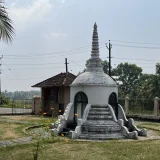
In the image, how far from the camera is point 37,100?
989 inches

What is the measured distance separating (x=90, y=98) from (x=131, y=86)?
42985 mm

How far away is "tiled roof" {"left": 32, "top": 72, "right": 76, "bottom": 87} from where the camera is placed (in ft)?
78.3

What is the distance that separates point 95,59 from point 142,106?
10524mm

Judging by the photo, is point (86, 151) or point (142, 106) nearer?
point (86, 151)

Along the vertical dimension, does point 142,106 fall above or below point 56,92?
below

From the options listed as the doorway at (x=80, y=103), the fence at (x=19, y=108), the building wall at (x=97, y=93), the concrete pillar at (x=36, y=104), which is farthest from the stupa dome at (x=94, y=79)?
the fence at (x=19, y=108)

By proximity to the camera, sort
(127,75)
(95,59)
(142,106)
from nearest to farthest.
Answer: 1. (95,59)
2. (142,106)
3. (127,75)

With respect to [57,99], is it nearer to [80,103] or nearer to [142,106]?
[142,106]

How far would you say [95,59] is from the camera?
1356cm

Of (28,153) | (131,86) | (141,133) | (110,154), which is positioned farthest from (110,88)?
(131,86)

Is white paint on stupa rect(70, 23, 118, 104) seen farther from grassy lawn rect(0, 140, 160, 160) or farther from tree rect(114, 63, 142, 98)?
tree rect(114, 63, 142, 98)

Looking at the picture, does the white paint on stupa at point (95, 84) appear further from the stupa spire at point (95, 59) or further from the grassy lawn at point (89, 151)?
the grassy lawn at point (89, 151)

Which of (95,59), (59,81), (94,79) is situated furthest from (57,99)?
(94,79)

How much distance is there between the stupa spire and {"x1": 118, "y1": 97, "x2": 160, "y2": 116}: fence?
31.8 feet
